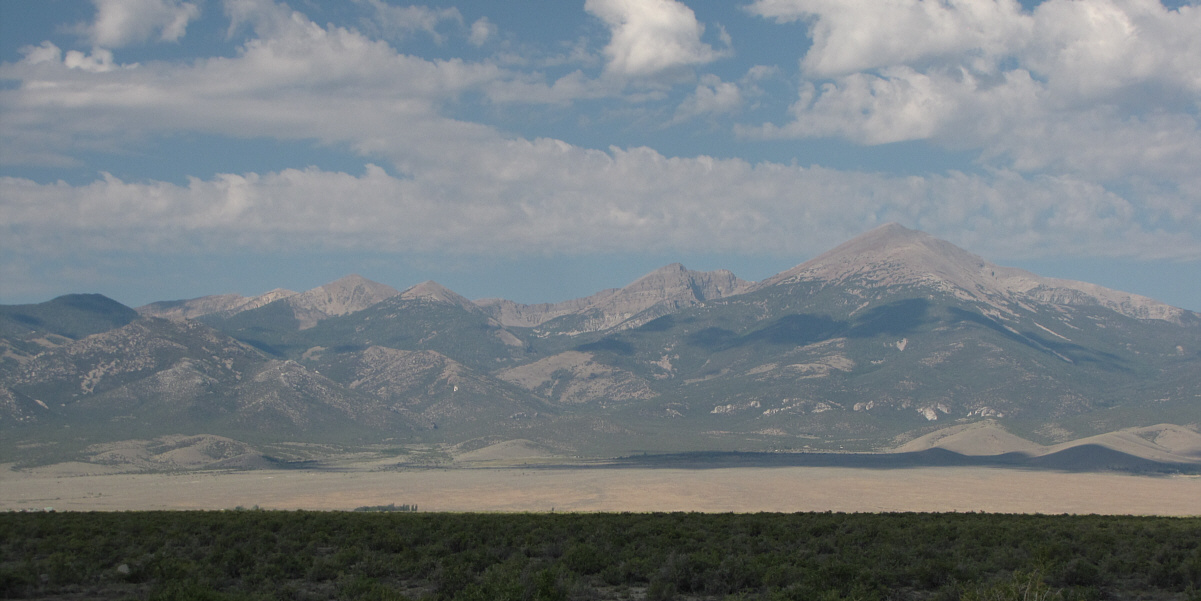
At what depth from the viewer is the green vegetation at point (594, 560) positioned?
3228cm

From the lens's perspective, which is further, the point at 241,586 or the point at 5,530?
the point at 5,530

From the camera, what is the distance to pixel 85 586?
Result: 33.6 meters

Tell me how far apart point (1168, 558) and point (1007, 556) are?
5714mm

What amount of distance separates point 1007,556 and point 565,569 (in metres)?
16.6

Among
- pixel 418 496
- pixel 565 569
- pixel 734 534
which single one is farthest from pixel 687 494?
pixel 565 569

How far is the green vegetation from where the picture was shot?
1271 inches

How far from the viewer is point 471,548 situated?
4109 cm

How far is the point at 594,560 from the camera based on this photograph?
3706cm

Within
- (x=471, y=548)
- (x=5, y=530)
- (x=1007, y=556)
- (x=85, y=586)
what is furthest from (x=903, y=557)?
(x=5, y=530)

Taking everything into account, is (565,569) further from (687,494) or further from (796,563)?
Answer: (687,494)

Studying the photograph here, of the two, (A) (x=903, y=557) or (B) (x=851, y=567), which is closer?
(B) (x=851, y=567)

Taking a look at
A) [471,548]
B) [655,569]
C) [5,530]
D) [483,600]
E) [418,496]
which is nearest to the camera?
[483,600]

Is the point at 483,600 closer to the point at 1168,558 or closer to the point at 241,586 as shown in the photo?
the point at 241,586

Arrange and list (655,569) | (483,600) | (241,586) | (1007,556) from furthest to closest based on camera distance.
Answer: (1007,556) < (655,569) < (241,586) < (483,600)
